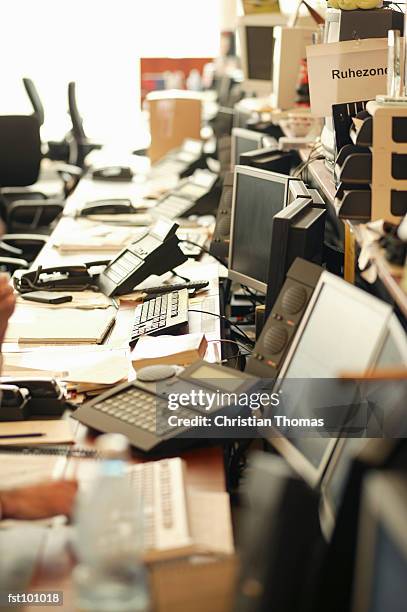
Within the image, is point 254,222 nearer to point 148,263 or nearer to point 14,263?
point 148,263

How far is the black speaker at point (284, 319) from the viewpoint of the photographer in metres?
2.01

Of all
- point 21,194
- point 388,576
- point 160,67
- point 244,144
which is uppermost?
point 160,67

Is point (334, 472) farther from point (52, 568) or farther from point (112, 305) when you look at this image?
point (112, 305)

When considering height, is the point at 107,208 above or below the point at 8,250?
above

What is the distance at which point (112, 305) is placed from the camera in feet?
9.74

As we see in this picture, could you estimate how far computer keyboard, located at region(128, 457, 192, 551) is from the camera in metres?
1.43

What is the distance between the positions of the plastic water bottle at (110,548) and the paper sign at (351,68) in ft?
4.83

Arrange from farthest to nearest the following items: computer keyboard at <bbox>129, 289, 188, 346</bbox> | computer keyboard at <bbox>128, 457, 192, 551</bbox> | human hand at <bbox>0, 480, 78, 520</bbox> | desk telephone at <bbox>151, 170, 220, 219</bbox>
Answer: desk telephone at <bbox>151, 170, 220, 219</bbox> < computer keyboard at <bbox>129, 289, 188, 346</bbox> < human hand at <bbox>0, 480, 78, 520</bbox> < computer keyboard at <bbox>128, 457, 192, 551</bbox>

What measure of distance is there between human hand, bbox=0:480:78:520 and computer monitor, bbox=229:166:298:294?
123 cm

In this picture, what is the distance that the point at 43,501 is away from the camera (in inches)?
63.2

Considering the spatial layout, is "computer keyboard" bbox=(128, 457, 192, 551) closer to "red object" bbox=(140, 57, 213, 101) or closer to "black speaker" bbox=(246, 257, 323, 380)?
"black speaker" bbox=(246, 257, 323, 380)

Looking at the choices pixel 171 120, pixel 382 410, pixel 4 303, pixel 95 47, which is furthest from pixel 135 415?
pixel 95 47

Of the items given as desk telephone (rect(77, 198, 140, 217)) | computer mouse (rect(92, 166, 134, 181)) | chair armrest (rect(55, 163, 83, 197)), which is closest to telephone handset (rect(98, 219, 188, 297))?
desk telephone (rect(77, 198, 140, 217))

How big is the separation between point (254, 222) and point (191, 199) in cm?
147
